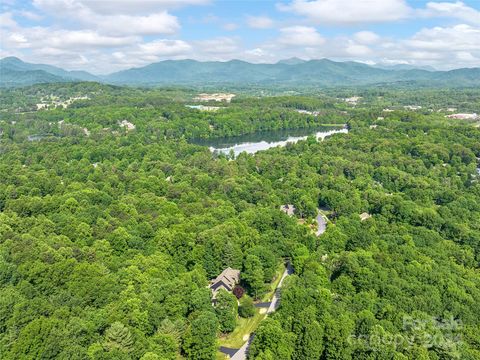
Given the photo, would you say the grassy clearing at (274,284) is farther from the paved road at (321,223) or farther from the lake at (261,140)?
the lake at (261,140)

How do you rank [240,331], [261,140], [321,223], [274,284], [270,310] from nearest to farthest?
1. [240,331]
2. [270,310]
3. [274,284]
4. [321,223]
5. [261,140]

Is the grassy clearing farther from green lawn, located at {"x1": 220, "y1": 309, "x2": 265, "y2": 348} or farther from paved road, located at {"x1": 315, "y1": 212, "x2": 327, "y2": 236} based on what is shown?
paved road, located at {"x1": 315, "y1": 212, "x2": 327, "y2": 236}

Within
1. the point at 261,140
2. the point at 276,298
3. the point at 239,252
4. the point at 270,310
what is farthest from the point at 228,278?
the point at 261,140

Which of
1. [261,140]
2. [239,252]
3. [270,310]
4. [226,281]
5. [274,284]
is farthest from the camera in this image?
[261,140]

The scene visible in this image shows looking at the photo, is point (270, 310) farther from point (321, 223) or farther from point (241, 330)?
point (321, 223)

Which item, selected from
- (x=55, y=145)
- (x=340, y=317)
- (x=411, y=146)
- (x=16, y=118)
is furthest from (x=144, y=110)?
(x=340, y=317)

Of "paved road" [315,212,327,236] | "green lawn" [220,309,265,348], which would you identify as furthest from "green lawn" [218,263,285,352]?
"paved road" [315,212,327,236]
